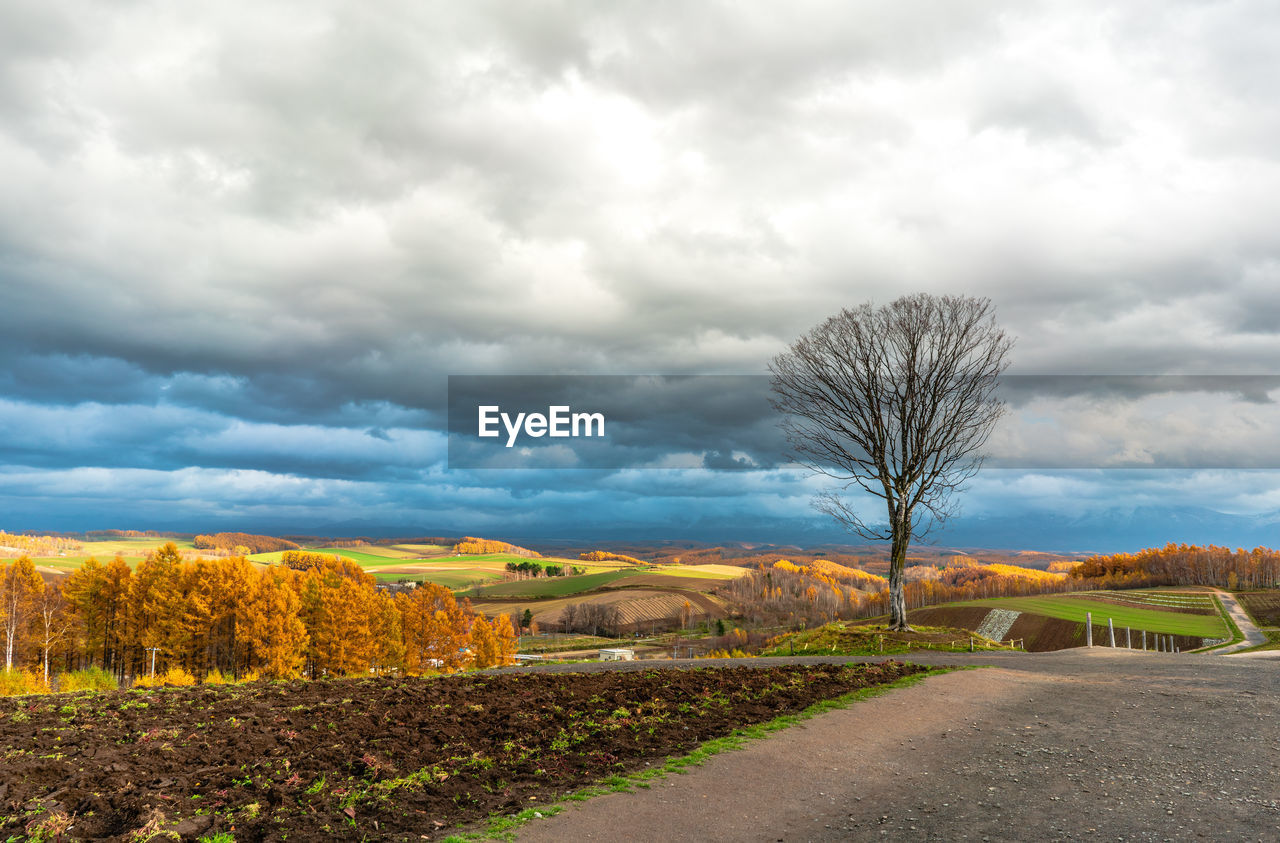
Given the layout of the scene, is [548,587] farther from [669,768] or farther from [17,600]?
[669,768]

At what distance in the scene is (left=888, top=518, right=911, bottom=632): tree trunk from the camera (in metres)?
33.0

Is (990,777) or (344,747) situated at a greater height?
(344,747)

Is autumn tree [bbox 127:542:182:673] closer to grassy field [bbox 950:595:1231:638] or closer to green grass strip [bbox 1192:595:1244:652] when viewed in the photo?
green grass strip [bbox 1192:595:1244:652]

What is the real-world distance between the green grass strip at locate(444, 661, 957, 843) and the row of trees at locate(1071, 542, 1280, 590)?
170m

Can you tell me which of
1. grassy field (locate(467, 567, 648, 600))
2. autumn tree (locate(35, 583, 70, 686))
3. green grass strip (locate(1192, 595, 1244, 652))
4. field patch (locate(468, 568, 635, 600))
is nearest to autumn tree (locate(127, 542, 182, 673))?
autumn tree (locate(35, 583, 70, 686))

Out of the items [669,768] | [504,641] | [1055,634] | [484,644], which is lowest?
[1055,634]

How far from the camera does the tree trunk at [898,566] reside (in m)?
33.0

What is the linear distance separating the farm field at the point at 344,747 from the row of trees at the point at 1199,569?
17183cm

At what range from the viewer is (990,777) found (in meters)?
11.2

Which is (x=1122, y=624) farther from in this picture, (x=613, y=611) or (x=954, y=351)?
(x=613, y=611)

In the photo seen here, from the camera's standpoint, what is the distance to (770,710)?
51.2ft

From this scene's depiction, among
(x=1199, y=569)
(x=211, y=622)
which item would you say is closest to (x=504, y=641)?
(x=211, y=622)

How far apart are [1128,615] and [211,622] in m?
103

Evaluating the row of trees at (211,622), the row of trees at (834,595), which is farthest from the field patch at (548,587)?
the row of trees at (211,622)
